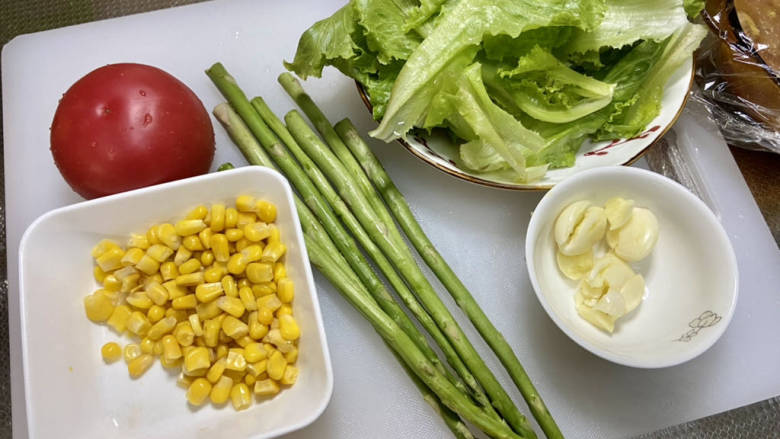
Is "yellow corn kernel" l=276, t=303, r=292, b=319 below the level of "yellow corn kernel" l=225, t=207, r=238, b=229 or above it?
below

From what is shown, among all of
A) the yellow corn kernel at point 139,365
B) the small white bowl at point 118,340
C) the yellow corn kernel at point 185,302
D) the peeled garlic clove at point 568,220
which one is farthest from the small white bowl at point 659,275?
the yellow corn kernel at point 139,365

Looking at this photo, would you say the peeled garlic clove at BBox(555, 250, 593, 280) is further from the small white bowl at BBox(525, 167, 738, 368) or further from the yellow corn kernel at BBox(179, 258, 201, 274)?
the yellow corn kernel at BBox(179, 258, 201, 274)

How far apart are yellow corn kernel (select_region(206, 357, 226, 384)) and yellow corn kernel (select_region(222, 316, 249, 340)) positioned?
5 cm

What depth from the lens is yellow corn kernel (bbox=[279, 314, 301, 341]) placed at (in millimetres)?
1171

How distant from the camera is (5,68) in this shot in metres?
1.47

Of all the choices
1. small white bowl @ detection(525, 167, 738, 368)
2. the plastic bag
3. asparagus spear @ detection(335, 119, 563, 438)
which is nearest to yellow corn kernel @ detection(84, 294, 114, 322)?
asparagus spear @ detection(335, 119, 563, 438)

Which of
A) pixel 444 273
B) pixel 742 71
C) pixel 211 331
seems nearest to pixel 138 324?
pixel 211 331

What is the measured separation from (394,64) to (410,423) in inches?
28.5

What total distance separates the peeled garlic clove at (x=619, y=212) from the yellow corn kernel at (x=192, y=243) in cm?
80

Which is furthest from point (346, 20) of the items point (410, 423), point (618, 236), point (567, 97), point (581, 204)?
point (410, 423)

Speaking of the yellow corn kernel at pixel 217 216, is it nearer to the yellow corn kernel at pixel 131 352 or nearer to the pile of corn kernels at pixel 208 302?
the pile of corn kernels at pixel 208 302

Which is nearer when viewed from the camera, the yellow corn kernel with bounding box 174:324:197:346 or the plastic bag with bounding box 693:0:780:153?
the yellow corn kernel with bounding box 174:324:197:346

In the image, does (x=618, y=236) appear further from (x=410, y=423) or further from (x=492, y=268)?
(x=410, y=423)

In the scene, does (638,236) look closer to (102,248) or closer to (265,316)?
(265,316)
